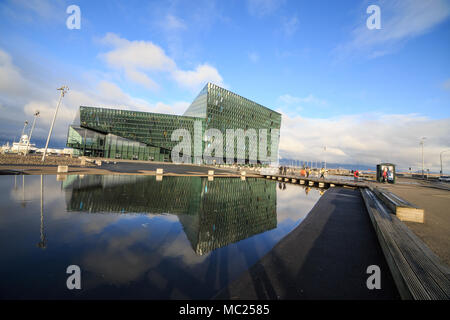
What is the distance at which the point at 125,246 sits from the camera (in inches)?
201

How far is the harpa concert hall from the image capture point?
2438 inches

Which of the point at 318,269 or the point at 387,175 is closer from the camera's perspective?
the point at 318,269

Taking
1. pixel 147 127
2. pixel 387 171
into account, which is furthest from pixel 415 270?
pixel 147 127

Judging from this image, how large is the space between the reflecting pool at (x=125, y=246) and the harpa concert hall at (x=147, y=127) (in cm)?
5864

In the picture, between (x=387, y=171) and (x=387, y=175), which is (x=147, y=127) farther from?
(x=387, y=175)

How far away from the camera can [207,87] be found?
64.9 metres

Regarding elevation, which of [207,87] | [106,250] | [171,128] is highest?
[207,87]

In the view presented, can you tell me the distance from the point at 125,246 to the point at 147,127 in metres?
66.0

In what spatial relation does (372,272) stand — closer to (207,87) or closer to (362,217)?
(362,217)

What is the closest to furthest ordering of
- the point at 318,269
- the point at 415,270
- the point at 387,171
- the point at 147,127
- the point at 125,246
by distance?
1. the point at 415,270
2. the point at 318,269
3. the point at 125,246
4. the point at 387,171
5. the point at 147,127

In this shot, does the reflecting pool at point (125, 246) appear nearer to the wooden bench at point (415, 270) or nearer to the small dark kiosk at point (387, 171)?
the wooden bench at point (415, 270)
